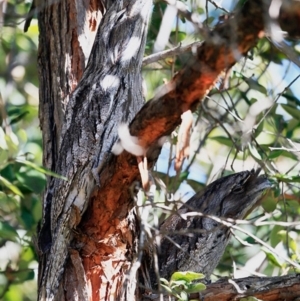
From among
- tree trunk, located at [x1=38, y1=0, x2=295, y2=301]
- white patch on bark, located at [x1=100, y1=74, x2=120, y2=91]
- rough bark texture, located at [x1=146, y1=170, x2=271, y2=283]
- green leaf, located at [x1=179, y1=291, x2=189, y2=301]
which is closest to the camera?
tree trunk, located at [x1=38, y1=0, x2=295, y2=301]

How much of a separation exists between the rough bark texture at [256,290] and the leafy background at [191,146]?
78 mm

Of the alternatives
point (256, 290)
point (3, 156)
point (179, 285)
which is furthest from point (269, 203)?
point (3, 156)

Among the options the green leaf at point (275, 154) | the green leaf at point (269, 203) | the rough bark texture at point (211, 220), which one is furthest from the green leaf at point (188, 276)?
the green leaf at point (269, 203)

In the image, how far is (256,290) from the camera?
1797 millimetres

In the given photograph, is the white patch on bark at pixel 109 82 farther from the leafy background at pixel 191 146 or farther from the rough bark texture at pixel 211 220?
the rough bark texture at pixel 211 220

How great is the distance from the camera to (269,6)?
1167mm

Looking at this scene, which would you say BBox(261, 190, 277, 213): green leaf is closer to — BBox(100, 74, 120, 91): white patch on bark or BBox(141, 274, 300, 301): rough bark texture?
BBox(141, 274, 300, 301): rough bark texture

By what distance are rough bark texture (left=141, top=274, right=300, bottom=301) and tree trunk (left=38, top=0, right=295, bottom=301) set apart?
0.62 ft

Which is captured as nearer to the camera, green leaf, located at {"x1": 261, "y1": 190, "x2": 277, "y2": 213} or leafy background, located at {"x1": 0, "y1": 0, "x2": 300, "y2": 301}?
leafy background, located at {"x1": 0, "y1": 0, "x2": 300, "y2": 301}

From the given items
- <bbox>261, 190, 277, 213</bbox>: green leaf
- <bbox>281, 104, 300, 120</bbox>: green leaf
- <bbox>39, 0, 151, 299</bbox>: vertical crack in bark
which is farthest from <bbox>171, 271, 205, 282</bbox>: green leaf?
<bbox>281, 104, 300, 120</bbox>: green leaf

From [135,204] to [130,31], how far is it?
0.60 meters

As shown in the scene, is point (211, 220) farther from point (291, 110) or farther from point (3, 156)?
point (3, 156)

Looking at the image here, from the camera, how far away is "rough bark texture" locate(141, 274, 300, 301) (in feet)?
5.81

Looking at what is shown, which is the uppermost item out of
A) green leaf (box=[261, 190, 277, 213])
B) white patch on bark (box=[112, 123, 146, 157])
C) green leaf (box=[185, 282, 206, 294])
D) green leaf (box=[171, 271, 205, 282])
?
green leaf (box=[261, 190, 277, 213])
